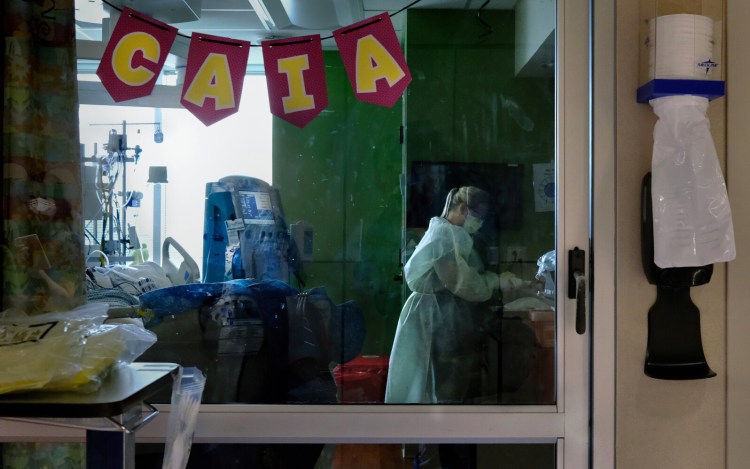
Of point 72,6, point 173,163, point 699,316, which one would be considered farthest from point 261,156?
point 699,316

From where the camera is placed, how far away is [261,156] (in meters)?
1.59

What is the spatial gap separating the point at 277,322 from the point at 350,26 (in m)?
0.82

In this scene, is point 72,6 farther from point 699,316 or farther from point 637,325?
point 699,316

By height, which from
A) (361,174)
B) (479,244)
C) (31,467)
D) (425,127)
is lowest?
(31,467)

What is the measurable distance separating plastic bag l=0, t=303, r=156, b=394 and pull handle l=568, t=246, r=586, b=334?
100 centimetres

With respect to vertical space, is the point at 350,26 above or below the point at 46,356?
above

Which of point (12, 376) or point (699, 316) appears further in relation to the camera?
point (699, 316)

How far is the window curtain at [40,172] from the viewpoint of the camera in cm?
146

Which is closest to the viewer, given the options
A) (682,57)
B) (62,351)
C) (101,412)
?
(101,412)

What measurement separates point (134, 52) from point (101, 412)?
3.47 ft

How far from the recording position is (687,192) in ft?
4.75

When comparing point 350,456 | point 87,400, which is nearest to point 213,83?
point 87,400

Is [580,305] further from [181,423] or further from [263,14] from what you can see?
[263,14]

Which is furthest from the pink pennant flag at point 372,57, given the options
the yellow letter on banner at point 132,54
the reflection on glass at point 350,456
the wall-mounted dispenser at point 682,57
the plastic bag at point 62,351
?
the reflection on glass at point 350,456
